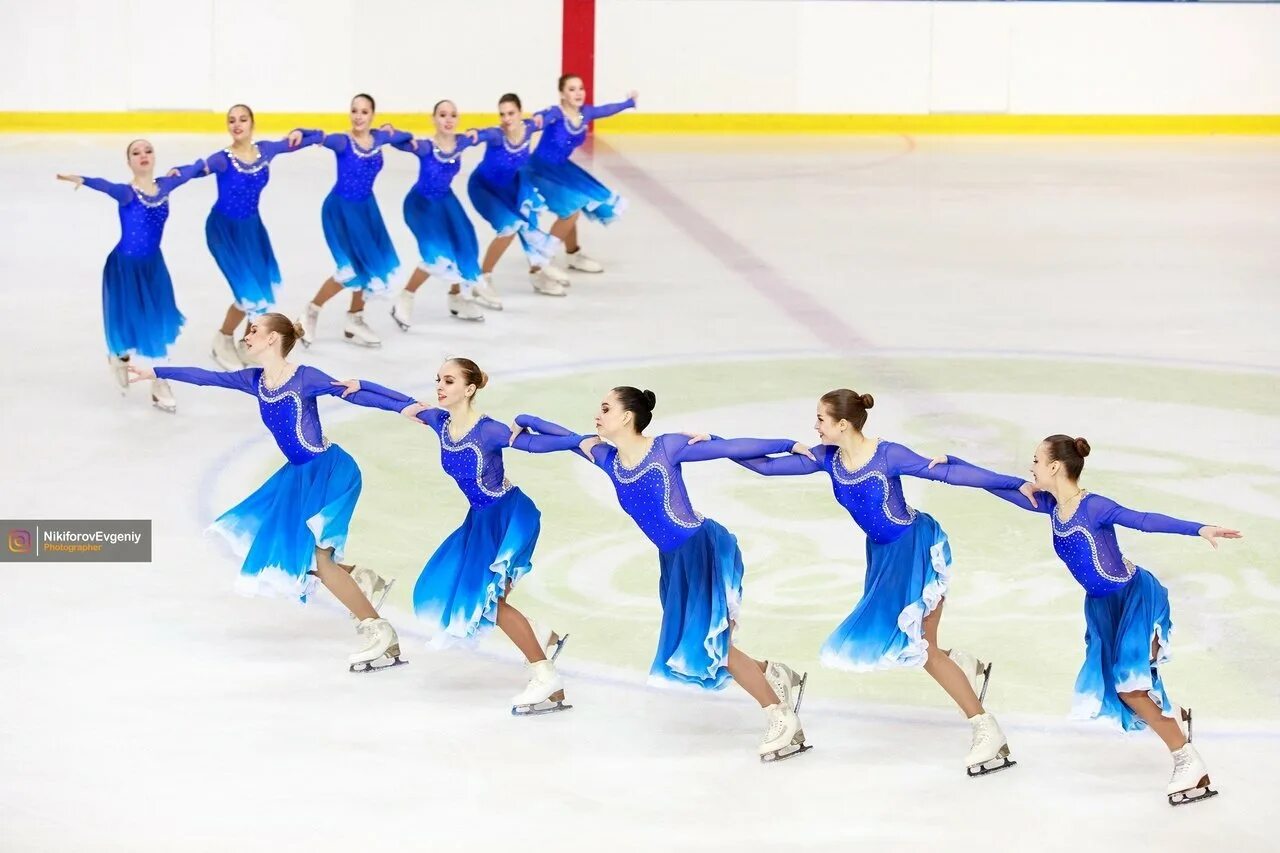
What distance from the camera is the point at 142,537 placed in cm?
789

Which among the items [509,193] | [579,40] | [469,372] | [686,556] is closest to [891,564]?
[686,556]

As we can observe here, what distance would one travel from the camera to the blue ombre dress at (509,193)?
40.1ft

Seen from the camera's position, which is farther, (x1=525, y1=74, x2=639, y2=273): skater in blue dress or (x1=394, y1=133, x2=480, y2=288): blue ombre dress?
(x1=525, y1=74, x2=639, y2=273): skater in blue dress

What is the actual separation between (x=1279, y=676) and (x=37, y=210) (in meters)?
10.9

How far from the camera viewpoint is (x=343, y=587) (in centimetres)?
663

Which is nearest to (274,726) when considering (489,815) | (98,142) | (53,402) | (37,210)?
(489,815)

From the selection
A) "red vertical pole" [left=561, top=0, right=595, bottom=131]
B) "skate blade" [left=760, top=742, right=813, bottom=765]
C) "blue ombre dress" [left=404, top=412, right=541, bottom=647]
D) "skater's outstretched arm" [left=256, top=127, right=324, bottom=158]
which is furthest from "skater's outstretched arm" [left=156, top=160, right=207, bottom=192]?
"red vertical pole" [left=561, top=0, right=595, bottom=131]

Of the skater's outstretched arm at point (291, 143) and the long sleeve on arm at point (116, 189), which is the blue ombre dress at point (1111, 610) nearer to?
the long sleeve on arm at point (116, 189)

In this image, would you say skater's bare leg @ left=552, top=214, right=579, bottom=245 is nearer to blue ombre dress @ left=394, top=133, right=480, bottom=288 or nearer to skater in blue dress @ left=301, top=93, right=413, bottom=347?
blue ombre dress @ left=394, top=133, right=480, bottom=288

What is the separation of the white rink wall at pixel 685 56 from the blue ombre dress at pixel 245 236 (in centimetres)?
892

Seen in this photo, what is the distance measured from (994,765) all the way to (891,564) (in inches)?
25.6

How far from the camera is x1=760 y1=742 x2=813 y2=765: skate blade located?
5895 mm

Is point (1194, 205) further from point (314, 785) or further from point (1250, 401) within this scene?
point (314, 785)

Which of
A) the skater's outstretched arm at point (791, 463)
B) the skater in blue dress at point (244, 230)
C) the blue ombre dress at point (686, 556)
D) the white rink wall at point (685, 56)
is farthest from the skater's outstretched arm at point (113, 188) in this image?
the white rink wall at point (685, 56)
